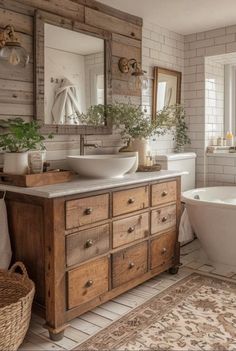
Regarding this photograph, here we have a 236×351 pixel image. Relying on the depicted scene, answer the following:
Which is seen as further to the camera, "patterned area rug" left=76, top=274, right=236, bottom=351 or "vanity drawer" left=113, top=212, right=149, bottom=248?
"vanity drawer" left=113, top=212, right=149, bottom=248

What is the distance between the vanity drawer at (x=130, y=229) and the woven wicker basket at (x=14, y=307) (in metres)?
0.69

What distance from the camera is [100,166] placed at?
2.71 m

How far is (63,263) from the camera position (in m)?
2.34

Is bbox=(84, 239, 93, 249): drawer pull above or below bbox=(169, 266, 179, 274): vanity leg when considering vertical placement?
above

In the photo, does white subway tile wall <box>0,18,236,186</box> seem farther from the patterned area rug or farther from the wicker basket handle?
the wicker basket handle

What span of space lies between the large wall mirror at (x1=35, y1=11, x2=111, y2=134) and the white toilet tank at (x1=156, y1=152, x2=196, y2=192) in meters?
0.78

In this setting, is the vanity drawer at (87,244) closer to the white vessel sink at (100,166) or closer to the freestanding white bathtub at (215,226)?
the white vessel sink at (100,166)

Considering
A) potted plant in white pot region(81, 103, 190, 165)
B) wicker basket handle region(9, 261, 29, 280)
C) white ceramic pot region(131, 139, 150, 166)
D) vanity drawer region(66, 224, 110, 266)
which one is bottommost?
wicker basket handle region(9, 261, 29, 280)

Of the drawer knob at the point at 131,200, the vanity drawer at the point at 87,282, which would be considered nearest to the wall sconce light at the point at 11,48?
the drawer knob at the point at 131,200

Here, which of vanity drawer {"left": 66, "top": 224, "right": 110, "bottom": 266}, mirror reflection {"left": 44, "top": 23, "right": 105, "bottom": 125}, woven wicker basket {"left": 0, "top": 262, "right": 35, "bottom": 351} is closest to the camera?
woven wicker basket {"left": 0, "top": 262, "right": 35, "bottom": 351}

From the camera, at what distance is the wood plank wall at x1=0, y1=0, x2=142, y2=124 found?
2.71 m

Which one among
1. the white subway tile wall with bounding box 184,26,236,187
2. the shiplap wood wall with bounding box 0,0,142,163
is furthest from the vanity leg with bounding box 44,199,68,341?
the white subway tile wall with bounding box 184,26,236,187

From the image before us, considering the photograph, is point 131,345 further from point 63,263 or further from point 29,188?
point 29,188

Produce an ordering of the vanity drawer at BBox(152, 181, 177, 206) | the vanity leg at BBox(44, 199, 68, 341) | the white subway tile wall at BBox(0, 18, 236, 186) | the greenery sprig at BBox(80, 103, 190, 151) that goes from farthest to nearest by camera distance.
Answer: the white subway tile wall at BBox(0, 18, 236, 186), the greenery sprig at BBox(80, 103, 190, 151), the vanity drawer at BBox(152, 181, 177, 206), the vanity leg at BBox(44, 199, 68, 341)
